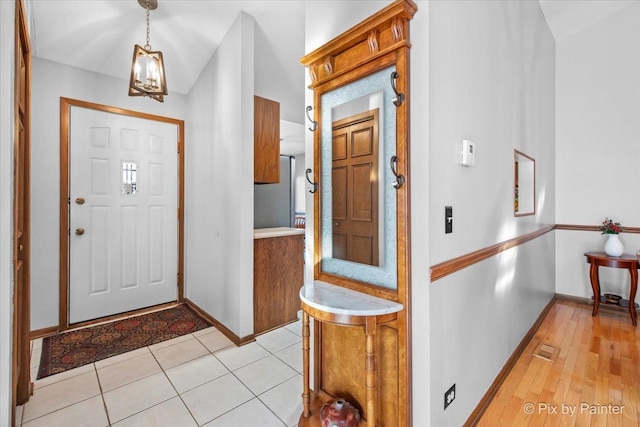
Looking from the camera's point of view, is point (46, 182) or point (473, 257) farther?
point (46, 182)

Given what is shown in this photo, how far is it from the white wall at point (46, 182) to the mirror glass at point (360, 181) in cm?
276

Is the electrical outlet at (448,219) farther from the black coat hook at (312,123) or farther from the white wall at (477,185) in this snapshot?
the black coat hook at (312,123)

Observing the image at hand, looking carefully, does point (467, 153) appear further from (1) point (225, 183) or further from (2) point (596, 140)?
(2) point (596, 140)

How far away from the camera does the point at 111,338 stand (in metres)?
2.76

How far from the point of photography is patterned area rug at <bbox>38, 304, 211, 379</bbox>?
2.39 metres

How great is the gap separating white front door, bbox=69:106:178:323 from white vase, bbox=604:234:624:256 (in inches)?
193

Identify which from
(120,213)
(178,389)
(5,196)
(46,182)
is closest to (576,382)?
(178,389)

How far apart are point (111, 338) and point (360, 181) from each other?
109 inches

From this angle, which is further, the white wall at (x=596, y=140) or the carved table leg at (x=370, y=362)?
the white wall at (x=596, y=140)

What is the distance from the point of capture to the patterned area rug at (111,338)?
2.39m

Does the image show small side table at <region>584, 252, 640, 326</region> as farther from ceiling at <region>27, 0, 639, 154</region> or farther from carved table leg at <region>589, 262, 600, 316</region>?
ceiling at <region>27, 0, 639, 154</region>

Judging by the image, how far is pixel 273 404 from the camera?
1861 mm

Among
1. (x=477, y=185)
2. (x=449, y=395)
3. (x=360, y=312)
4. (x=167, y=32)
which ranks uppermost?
(x=167, y=32)

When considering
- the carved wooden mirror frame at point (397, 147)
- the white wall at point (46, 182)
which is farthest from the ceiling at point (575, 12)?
the white wall at point (46, 182)
